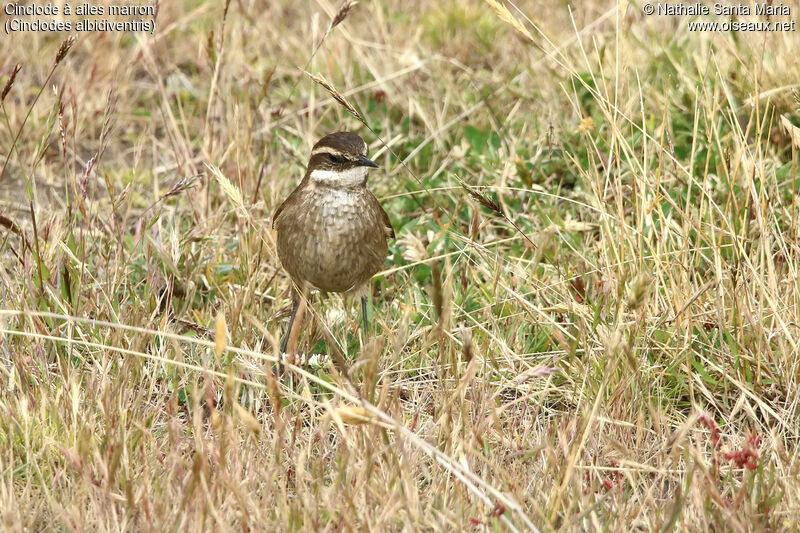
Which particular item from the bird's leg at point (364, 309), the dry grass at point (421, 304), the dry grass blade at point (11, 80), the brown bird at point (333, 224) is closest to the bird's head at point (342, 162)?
the brown bird at point (333, 224)

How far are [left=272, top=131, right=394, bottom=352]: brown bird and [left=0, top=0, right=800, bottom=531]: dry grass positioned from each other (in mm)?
234

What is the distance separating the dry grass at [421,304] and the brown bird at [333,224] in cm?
23

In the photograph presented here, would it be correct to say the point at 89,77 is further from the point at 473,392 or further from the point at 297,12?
the point at 473,392

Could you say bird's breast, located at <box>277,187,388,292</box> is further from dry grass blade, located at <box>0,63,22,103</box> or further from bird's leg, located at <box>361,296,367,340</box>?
dry grass blade, located at <box>0,63,22,103</box>

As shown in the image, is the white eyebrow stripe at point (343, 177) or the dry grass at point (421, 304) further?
the white eyebrow stripe at point (343, 177)

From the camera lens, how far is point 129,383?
14.2 feet

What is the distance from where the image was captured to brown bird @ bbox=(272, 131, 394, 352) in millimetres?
5270

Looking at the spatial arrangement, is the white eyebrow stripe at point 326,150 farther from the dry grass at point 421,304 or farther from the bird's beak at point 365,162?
the dry grass at point 421,304

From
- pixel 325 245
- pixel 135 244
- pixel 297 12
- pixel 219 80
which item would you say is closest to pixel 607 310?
pixel 325 245

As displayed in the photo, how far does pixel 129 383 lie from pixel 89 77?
324 centimetres

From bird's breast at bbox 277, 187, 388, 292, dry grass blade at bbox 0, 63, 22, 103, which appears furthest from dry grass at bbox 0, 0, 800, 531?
bird's breast at bbox 277, 187, 388, 292

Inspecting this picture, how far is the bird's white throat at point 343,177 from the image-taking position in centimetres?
533

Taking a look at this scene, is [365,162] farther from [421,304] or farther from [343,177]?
[421,304]

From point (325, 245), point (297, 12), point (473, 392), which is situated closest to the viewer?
point (473, 392)
